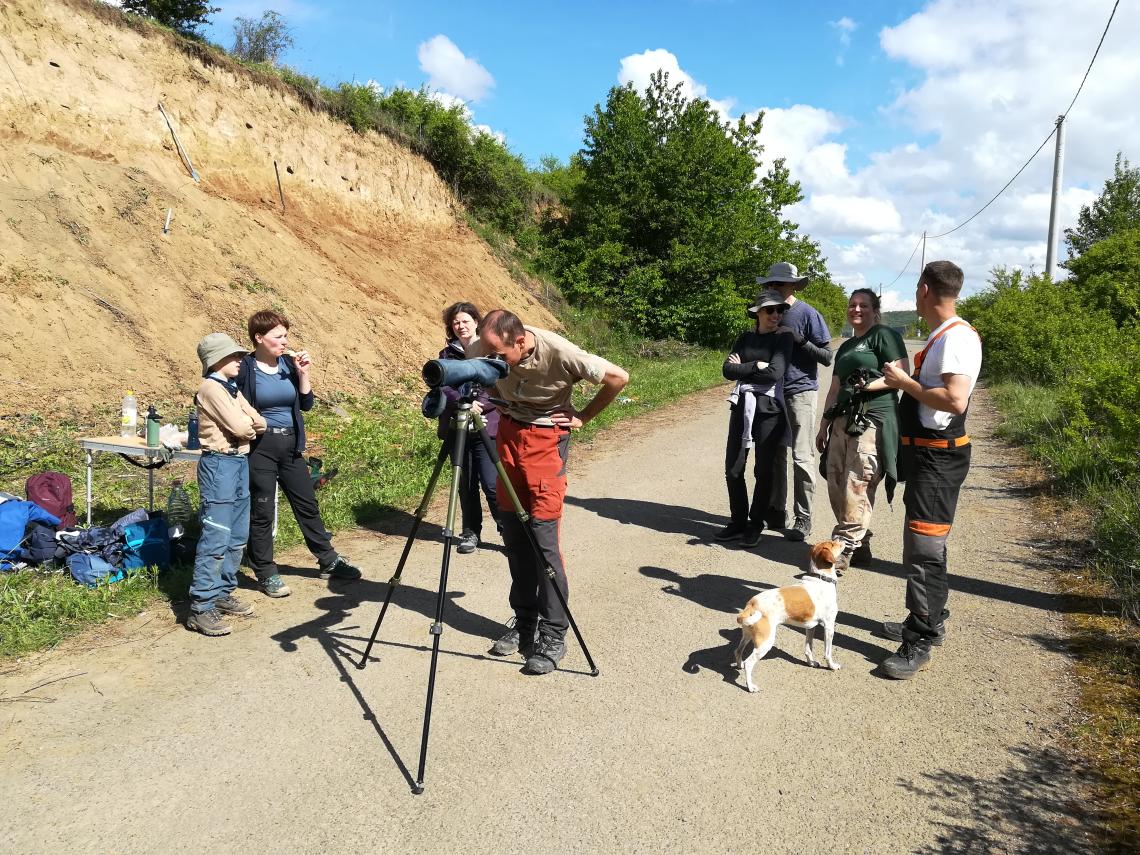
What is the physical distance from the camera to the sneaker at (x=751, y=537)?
229 inches

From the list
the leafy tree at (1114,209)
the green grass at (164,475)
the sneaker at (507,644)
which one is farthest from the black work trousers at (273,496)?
A: the leafy tree at (1114,209)

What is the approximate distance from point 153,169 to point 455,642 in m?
10.9

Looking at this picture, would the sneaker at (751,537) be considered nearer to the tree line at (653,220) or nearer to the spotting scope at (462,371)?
the spotting scope at (462,371)

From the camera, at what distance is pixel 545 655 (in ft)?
12.6

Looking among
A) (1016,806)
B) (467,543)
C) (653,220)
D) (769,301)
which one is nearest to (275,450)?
(467,543)

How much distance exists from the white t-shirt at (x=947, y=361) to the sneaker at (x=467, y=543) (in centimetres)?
347

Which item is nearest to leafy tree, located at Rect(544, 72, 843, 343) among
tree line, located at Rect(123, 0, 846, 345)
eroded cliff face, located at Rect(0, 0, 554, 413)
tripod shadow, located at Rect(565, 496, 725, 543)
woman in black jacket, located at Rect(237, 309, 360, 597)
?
tree line, located at Rect(123, 0, 846, 345)

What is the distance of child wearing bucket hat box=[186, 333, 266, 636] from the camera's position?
432cm

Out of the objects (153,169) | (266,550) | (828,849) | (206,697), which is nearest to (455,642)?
(206,697)

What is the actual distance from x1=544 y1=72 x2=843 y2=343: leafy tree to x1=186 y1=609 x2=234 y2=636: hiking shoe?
1749 centimetres

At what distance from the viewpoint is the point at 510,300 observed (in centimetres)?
1841

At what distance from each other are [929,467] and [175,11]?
629 inches

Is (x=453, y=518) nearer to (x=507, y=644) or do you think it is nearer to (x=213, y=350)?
(x=507, y=644)

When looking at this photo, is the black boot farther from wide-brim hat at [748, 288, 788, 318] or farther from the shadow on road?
wide-brim hat at [748, 288, 788, 318]
